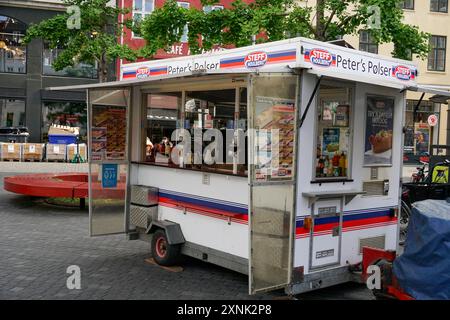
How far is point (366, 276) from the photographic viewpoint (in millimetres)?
5730

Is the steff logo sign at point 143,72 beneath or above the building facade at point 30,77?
beneath

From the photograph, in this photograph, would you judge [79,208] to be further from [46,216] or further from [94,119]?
[94,119]

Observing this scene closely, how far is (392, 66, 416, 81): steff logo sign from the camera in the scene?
652 centimetres

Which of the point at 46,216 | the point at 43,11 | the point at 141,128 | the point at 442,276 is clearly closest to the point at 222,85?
the point at 141,128

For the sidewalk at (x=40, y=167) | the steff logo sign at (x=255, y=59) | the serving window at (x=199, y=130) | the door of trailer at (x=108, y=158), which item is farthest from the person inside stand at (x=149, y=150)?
the sidewalk at (x=40, y=167)

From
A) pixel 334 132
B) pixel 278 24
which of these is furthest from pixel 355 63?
pixel 278 24

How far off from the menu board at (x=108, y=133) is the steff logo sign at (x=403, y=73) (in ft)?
12.6

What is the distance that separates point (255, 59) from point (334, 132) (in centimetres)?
123

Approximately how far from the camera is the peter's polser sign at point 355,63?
18.1 feet

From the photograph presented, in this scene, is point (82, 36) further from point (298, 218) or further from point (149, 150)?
point (298, 218)

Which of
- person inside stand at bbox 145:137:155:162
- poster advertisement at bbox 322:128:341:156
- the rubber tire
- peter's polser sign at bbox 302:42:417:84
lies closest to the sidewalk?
person inside stand at bbox 145:137:155:162

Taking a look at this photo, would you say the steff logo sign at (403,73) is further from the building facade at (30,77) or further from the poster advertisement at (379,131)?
the building facade at (30,77)

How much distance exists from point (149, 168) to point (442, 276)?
4.49m

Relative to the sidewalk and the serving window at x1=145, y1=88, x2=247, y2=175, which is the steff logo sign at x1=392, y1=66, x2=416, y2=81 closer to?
the serving window at x1=145, y1=88, x2=247, y2=175
